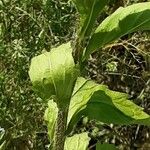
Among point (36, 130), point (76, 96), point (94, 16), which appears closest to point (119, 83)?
point (36, 130)

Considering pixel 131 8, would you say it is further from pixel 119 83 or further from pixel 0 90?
pixel 119 83

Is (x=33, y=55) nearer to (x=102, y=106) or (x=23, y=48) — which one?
(x=23, y=48)

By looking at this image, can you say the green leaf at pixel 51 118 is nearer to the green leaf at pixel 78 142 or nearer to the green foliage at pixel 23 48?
the green leaf at pixel 78 142

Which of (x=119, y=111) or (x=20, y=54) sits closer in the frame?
(x=119, y=111)

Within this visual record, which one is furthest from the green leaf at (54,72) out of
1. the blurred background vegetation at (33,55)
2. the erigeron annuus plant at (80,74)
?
the blurred background vegetation at (33,55)

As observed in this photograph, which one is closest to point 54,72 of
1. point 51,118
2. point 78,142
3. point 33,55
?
point 51,118

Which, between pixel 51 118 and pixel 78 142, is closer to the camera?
pixel 51 118
